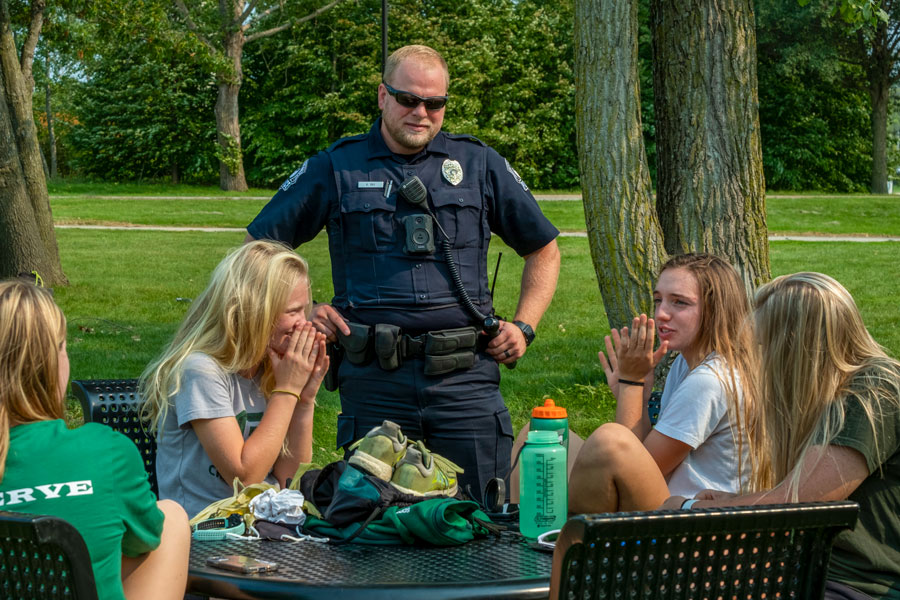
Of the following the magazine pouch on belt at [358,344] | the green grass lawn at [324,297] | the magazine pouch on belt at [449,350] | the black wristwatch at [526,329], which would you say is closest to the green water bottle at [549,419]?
the magazine pouch on belt at [449,350]

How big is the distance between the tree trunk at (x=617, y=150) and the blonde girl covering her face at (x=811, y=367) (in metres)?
4.02

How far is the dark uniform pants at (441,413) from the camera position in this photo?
3838mm

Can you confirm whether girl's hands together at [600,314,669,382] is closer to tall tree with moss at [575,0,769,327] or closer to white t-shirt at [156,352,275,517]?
white t-shirt at [156,352,275,517]

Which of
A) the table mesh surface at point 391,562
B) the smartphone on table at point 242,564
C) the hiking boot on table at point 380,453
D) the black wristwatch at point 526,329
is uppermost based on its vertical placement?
the black wristwatch at point 526,329

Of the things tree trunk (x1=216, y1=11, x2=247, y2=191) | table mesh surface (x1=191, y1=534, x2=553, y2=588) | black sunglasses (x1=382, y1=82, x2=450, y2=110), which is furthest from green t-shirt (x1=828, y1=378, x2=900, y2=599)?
tree trunk (x1=216, y1=11, x2=247, y2=191)

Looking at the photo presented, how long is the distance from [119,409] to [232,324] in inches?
25.3

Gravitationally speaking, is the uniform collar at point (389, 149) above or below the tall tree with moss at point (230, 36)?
below

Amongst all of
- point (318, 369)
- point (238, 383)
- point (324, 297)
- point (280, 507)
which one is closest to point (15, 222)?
point (324, 297)

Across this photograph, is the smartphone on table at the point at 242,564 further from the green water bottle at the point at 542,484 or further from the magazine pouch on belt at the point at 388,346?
the magazine pouch on belt at the point at 388,346

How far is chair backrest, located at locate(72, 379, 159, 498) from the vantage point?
343cm

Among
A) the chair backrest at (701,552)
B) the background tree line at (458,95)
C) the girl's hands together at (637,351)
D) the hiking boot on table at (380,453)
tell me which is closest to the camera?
the chair backrest at (701,552)

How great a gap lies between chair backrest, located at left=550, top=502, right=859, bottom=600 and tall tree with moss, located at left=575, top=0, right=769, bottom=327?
4.41 m

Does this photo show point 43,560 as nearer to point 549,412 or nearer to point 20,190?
point 549,412

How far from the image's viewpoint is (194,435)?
10.1ft
